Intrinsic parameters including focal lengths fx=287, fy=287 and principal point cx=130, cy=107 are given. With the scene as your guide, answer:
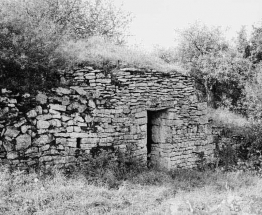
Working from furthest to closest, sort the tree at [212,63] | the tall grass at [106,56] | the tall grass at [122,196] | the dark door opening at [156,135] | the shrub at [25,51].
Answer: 1. the tree at [212,63]
2. the dark door opening at [156,135]
3. the tall grass at [106,56]
4. the shrub at [25,51]
5. the tall grass at [122,196]

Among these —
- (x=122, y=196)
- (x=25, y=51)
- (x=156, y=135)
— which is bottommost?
(x=122, y=196)

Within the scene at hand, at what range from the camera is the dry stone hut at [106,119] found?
571 cm

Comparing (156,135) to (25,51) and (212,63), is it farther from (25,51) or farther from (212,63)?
(212,63)

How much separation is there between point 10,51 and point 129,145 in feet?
10.8

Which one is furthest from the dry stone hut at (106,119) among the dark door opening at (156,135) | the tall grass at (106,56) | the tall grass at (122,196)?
the tall grass at (122,196)

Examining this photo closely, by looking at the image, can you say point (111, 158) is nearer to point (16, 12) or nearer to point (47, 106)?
point (47, 106)

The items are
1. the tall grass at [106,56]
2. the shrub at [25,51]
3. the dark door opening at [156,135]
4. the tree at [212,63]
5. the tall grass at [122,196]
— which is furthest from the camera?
the tree at [212,63]

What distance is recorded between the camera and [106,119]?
6504 millimetres

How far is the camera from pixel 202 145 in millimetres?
8172

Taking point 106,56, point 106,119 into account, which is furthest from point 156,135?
point 106,56

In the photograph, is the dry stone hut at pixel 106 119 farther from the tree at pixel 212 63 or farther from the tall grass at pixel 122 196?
the tree at pixel 212 63

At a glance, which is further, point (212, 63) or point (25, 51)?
point (212, 63)

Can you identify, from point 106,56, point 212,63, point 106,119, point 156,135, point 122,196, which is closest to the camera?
point 122,196

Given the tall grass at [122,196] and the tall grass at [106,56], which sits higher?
the tall grass at [106,56]
